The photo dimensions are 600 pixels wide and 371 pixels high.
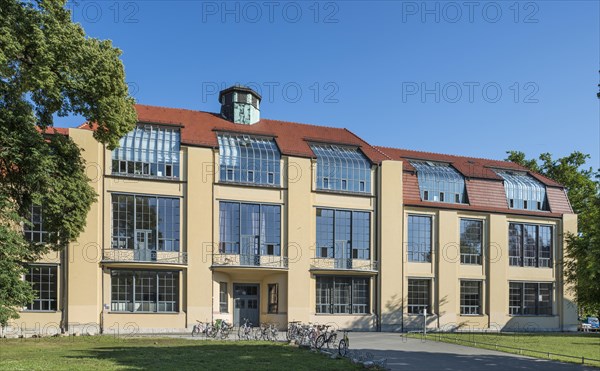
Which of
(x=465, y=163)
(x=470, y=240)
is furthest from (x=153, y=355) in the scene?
(x=465, y=163)

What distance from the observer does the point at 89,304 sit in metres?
31.9

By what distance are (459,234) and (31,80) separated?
95.2ft

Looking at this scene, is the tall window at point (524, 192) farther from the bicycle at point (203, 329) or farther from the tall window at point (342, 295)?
the bicycle at point (203, 329)

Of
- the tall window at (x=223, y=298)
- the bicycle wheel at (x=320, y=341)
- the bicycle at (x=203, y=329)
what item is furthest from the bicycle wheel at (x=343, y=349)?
the tall window at (x=223, y=298)

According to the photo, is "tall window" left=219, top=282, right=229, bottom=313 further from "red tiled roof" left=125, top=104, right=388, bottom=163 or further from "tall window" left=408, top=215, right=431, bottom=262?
"tall window" left=408, top=215, right=431, bottom=262

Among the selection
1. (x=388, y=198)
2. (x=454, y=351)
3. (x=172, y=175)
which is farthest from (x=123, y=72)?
(x=388, y=198)

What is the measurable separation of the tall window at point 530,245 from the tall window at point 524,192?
161 cm

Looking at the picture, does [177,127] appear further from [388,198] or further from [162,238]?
[388,198]

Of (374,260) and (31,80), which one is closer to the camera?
(31,80)

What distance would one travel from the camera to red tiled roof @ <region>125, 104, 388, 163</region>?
3556 cm

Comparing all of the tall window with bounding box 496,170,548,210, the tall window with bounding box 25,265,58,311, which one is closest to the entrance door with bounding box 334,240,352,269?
the tall window with bounding box 496,170,548,210

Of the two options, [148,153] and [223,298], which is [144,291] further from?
[148,153]

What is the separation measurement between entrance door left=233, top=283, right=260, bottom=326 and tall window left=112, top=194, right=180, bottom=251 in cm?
508

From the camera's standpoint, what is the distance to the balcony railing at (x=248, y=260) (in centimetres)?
3459
